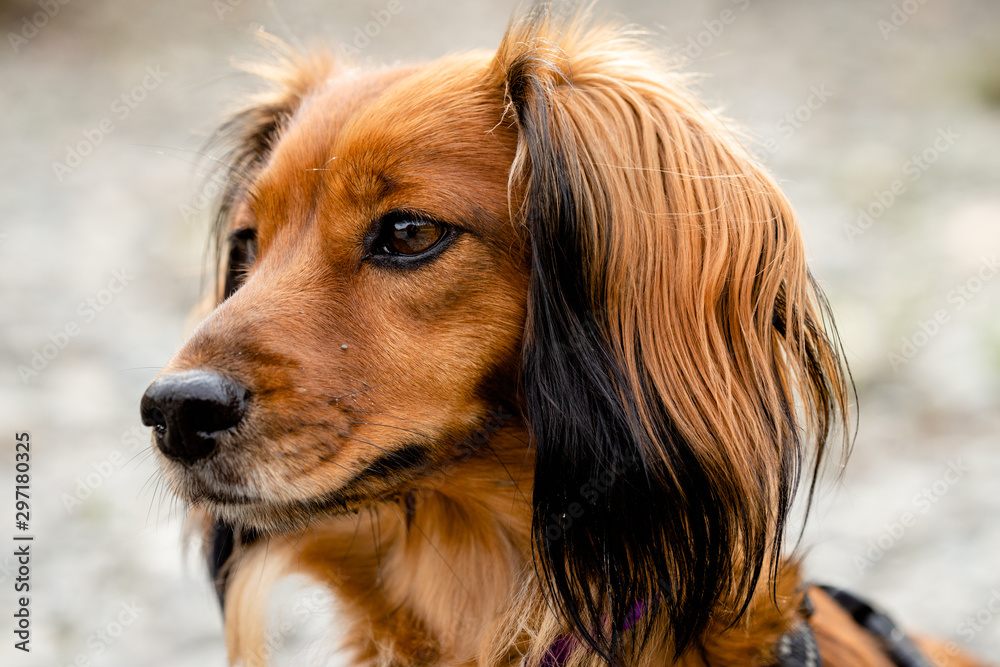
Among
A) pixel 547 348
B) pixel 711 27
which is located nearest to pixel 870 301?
pixel 547 348

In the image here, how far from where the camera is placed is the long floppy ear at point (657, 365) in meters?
2.01

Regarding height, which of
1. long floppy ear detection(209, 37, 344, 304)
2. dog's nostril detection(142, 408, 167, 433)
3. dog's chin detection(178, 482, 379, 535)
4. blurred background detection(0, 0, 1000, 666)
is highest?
long floppy ear detection(209, 37, 344, 304)

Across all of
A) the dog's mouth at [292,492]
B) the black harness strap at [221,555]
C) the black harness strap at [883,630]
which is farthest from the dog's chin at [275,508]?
the black harness strap at [883,630]

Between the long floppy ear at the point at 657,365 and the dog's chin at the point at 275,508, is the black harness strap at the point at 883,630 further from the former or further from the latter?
the dog's chin at the point at 275,508

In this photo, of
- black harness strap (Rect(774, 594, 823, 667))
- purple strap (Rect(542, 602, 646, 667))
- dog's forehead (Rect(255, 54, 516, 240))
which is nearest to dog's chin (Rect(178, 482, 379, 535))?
purple strap (Rect(542, 602, 646, 667))

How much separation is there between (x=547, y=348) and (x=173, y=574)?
11.2 ft

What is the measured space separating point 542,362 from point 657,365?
0.29m

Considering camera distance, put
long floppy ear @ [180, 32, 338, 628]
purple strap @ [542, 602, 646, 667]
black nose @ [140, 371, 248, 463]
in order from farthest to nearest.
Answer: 1. long floppy ear @ [180, 32, 338, 628]
2. purple strap @ [542, 602, 646, 667]
3. black nose @ [140, 371, 248, 463]

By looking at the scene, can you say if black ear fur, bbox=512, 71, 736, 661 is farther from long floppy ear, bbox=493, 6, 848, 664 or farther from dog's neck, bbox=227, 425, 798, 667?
→ dog's neck, bbox=227, 425, 798, 667

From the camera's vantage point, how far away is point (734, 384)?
2.10 metres

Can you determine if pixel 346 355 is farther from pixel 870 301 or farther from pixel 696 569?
pixel 870 301

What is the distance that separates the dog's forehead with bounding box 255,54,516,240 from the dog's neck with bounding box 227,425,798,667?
2.19 feet

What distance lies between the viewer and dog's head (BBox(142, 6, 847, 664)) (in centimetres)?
199

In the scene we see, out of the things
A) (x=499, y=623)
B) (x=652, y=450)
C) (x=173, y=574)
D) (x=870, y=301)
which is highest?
(x=652, y=450)
